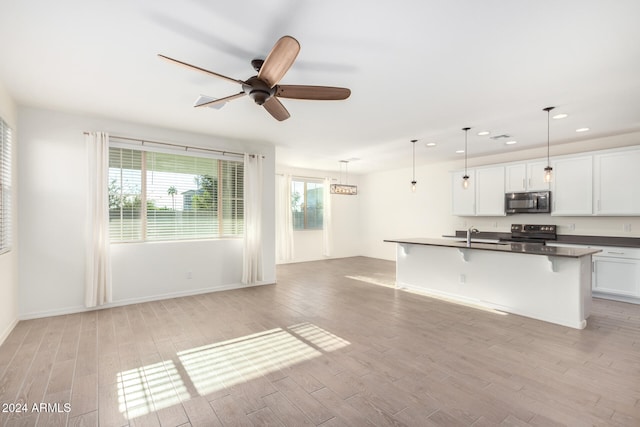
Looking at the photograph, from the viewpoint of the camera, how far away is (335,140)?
5.48m

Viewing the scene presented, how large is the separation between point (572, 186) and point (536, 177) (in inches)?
22.7

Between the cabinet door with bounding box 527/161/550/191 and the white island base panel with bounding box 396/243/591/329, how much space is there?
214cm

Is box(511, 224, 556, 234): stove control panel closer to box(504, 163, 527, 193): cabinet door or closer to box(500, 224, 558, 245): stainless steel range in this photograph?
box(500, 224, 558, 245): stainless steel range

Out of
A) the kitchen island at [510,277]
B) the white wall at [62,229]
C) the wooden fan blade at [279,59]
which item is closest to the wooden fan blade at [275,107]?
the wooden fan blade at [279,59]

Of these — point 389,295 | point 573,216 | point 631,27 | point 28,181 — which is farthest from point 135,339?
point 573,216

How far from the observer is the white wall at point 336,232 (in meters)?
8.77

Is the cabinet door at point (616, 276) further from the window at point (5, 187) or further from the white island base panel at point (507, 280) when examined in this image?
the window at point (5, 187)

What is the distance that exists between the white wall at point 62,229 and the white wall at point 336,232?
4.16 metres

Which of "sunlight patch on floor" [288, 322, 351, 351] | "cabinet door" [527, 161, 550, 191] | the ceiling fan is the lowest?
"sunlight patch on floor" [288, 322, 351, 351]

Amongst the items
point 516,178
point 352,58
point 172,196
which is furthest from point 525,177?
point 172,196

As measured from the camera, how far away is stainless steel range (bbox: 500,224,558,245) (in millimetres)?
5758

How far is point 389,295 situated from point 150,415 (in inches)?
151

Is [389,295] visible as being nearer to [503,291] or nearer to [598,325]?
[503,291]

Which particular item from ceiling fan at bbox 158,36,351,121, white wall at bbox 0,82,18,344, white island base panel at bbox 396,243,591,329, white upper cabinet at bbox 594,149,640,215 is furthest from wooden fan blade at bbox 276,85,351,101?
white upper cabinet at bbox 594,149,640,215
